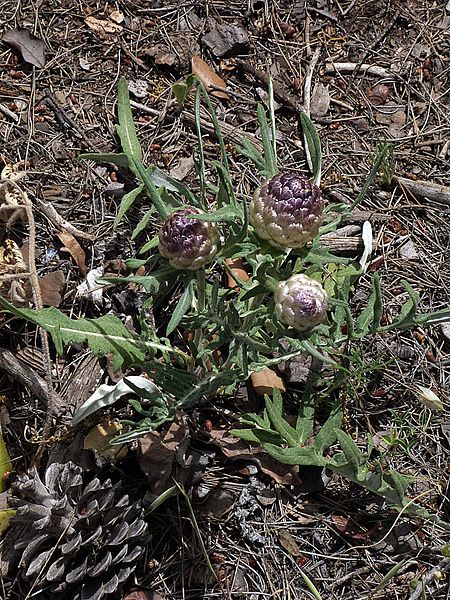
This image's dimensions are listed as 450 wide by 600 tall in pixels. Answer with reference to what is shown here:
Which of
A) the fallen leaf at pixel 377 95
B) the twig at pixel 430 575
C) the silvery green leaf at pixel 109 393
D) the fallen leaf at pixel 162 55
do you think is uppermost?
the fallen leaf at pixel 162 55

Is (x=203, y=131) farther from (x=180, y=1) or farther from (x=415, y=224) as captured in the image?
(x=415, y=224)

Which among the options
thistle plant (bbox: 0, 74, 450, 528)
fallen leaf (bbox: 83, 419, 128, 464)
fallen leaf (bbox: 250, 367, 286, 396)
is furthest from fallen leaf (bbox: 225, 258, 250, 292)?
fallen leaf (bbox: 83, 419, 128, 464)

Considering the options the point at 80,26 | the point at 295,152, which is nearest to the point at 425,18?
the point at 295,152

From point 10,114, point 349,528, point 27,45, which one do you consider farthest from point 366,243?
point 27,45

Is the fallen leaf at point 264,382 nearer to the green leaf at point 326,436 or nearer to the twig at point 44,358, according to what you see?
the green leaf at point 326,436

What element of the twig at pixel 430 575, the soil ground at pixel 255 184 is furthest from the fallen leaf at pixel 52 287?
the twig at pixel 430 575

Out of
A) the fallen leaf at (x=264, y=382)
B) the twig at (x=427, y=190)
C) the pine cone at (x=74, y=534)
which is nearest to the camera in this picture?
the pine cone at (x=74, y=534)
